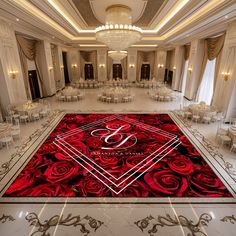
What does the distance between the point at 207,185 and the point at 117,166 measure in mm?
2319

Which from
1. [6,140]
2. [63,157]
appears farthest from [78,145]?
[6,140]

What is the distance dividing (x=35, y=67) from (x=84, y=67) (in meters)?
8.41

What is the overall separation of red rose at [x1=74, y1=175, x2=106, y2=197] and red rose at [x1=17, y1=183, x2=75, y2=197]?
20 centimetres

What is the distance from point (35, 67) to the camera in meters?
12.0

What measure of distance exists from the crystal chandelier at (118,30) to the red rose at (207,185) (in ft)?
17.0

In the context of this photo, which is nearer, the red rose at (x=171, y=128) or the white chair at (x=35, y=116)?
the red rose at (x=171, y=128)

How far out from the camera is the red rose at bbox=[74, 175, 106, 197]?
373cm

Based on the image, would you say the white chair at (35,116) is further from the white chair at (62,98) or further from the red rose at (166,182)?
the red rose at (166,182)

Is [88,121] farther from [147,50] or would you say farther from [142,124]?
[147,50]

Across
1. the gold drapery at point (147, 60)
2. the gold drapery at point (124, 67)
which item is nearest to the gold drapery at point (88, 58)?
the gold drapery at point (124, 67)

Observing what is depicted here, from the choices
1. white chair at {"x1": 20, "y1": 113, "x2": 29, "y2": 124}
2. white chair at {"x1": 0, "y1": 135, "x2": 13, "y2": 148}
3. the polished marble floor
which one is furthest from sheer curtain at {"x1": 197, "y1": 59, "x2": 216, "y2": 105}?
white chair at {"x1": 0, "y1": 135, "x2": 13, "y2": 148}

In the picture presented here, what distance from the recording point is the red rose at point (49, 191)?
3.70 meters

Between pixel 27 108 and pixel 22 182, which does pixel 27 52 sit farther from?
pixel 22 182

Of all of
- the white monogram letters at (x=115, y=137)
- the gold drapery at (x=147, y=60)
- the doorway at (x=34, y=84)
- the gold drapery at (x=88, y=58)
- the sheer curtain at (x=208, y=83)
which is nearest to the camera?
the white monogram letters at (x=115, y=137)
